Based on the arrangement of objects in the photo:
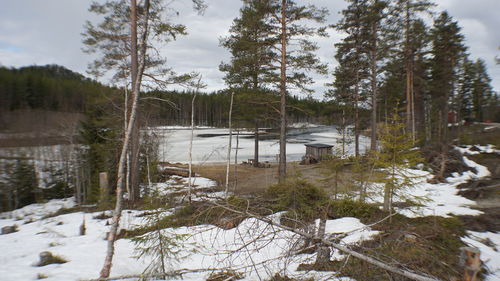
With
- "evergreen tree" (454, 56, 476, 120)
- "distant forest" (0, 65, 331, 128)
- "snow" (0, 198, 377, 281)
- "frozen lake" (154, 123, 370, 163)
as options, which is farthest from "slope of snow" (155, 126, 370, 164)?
"evergreen tree" (454, 56, 476, 120)

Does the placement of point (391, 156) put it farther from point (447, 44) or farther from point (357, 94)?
point (447, 44)

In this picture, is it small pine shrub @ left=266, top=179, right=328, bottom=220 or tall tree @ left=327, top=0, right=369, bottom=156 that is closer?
small pine shrub @ left=266, top=179, right=328, bottom=220

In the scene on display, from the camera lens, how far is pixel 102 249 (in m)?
6.48

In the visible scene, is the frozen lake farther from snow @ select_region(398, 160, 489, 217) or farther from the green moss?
snow @ select_region(398, 160, 489, 217)

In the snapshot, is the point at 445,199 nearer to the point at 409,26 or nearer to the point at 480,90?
the point at 409,26

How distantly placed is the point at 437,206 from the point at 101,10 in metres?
14.7

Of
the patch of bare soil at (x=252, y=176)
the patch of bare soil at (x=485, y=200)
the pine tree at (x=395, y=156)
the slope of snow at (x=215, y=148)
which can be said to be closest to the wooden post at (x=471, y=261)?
the patch of bare soil at (x=485, y=200)

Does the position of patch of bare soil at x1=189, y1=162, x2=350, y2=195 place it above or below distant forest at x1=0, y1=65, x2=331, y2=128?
below

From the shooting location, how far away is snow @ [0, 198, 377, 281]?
4.79 meters

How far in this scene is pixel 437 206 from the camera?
29.3 feet

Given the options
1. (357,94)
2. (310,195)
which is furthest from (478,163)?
(310,195)

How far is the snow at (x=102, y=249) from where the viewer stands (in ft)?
15.7

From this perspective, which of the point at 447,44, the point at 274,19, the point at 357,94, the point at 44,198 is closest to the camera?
the point at 274,19

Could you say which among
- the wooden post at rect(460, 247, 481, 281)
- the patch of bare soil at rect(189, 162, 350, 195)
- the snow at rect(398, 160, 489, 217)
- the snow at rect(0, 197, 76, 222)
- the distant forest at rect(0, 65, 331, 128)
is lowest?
the snow at rect(0, 197, 76, 222)
